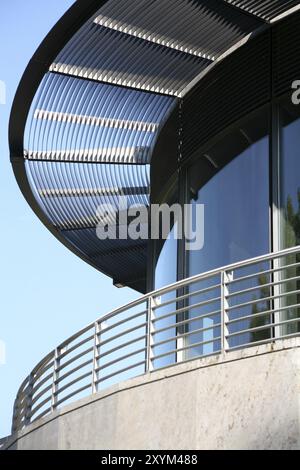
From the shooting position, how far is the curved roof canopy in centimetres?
1738

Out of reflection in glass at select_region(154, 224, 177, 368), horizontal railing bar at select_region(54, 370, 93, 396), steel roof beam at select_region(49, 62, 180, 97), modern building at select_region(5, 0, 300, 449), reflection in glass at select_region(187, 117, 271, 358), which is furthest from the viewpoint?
steel roof beam at select_region(49, 62, 180, 97)

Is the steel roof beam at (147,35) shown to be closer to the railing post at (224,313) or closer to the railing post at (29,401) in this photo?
the railing post at (224,313)

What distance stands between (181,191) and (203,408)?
21.4 ft

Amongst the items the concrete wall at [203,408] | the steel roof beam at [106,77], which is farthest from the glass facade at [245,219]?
the concrete wall at [203,408]

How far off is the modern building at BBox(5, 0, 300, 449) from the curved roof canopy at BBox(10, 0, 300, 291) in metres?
0.03

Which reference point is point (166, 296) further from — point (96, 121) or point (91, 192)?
point (91, 192)

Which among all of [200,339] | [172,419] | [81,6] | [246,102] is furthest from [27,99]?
[172,419]

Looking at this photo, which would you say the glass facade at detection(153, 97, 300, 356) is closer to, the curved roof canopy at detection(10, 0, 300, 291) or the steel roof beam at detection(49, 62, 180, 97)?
the curved roof canopy at detection(10, 0, 300, 291)

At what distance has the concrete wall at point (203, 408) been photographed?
1188cm

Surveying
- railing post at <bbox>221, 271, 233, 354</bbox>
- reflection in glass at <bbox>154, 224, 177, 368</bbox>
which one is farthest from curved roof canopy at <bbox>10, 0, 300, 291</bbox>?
railing post at <bbox>221, 271, 233, 354</bbox>

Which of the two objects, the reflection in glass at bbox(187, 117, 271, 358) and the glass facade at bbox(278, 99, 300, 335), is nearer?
the glass facade at bbox(278, 99, 300, 335)

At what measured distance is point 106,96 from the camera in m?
19.8
